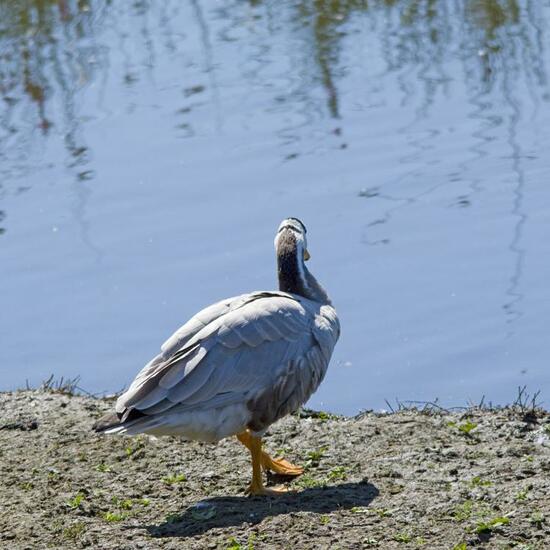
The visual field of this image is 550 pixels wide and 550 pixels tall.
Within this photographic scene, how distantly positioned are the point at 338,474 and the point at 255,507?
57 cm

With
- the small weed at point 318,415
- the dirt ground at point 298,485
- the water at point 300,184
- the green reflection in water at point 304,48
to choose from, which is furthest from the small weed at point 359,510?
the green reflection in water at point 304,48

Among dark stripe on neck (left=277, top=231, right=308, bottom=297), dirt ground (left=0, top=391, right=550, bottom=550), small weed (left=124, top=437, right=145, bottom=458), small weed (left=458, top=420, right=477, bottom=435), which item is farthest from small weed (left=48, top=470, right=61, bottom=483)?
small weed (left=458, top=420, right=477, bottom=435)

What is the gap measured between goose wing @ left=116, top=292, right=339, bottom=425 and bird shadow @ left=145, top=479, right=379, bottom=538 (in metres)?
0.45

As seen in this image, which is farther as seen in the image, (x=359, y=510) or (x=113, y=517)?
(x=113, y=517)

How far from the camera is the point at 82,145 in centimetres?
1218

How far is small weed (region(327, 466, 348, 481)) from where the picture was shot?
6270mm

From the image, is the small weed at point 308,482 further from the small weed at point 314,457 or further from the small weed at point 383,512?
the small weed at point 383,512

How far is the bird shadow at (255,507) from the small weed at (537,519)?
30.2 inches

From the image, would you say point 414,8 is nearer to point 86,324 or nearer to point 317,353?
point 86,324

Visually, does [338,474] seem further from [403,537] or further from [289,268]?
[289,268]

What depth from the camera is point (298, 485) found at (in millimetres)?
6309

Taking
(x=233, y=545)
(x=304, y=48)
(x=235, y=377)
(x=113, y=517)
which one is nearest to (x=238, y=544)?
(x=233, y=545)

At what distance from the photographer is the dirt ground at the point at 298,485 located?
5.46 m

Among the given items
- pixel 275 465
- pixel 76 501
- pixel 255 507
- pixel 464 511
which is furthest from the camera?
pixel 275 465
